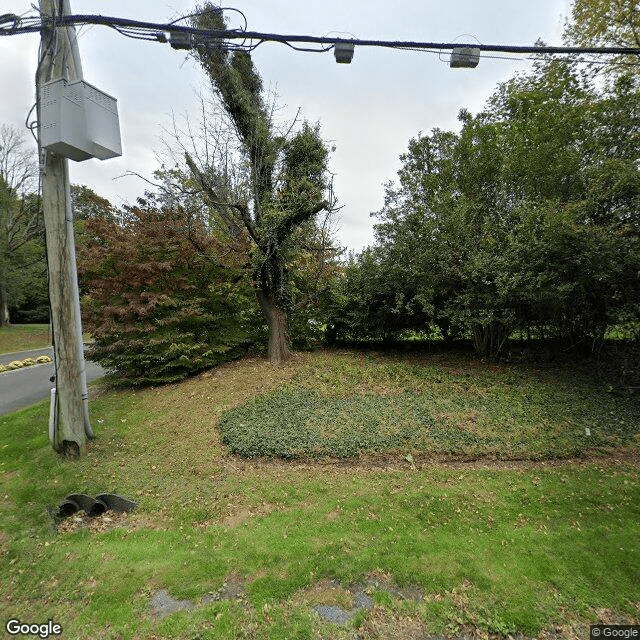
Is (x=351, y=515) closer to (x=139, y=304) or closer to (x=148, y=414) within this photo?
(x=148, y=414)

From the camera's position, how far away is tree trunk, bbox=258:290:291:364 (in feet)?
25.7

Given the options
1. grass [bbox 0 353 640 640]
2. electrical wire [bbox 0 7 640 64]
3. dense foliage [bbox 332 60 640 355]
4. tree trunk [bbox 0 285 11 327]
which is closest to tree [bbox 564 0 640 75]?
dense foliage [bbox 332 60 640 355]

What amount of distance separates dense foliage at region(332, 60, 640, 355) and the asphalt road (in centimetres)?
767

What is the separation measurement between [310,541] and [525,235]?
661 centimetres

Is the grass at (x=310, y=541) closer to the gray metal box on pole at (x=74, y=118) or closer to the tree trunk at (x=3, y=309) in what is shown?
the gray metal box on pole at (x=74, y=118)

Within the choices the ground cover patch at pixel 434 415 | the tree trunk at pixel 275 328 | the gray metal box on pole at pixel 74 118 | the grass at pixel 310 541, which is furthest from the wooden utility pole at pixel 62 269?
the tree trunk at pixel 275 328

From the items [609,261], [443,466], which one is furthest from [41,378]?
[609,261]

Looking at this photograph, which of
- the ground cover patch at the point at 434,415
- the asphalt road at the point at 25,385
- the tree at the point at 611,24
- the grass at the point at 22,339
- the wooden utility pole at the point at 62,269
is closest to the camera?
the wooden utility pole at the point at 62,269

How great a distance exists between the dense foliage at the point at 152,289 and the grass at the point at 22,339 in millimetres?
12034

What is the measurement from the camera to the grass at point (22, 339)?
15.2m

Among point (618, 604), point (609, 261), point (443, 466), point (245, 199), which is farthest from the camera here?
point (245, 199)

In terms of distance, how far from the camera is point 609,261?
18.3 feet

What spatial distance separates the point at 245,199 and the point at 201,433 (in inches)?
203

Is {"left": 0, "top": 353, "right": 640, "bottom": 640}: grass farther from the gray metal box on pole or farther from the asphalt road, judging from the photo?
the gray metal box on pole
